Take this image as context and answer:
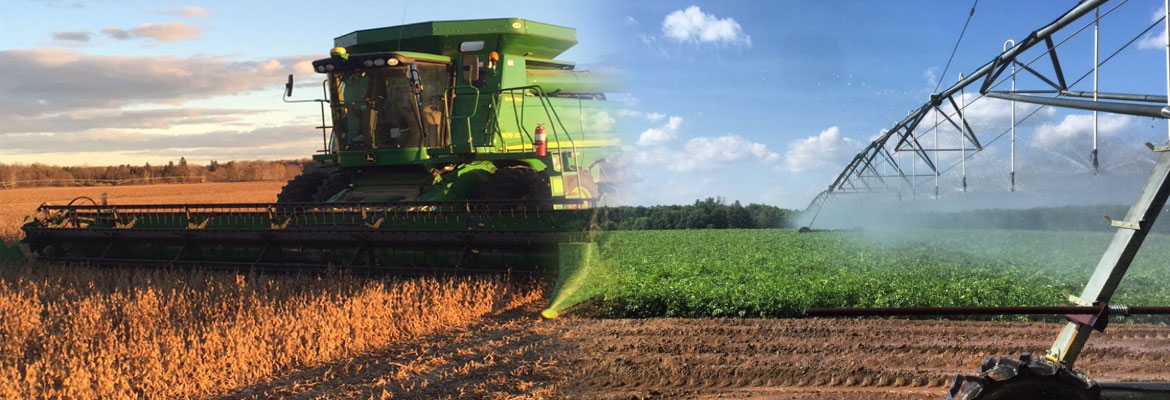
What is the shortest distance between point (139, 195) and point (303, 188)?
2611cm

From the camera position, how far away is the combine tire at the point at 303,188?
12.2 meters

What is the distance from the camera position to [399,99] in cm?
1065

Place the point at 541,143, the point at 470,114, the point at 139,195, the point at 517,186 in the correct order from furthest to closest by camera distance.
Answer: the point at 139,195 → the point at 470,114 → the point at 541,143 → the point at 517,186

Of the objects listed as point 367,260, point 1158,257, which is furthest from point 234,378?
point 1158,257

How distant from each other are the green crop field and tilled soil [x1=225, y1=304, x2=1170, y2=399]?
583mm

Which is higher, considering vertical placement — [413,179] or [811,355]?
[413,179]

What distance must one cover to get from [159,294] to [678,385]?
4.97 m

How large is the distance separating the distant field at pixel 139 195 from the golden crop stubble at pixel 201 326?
2043cm

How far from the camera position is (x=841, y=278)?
39.8ft

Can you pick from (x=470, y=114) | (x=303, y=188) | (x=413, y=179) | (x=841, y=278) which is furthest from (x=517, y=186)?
(x=841, y=278)

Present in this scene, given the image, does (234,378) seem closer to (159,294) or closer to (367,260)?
(159,294)

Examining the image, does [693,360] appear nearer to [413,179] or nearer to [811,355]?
[811,355]

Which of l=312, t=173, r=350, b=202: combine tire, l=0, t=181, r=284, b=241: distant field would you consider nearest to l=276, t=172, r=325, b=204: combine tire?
l=312, t=173, r=350, b=202: combine tire

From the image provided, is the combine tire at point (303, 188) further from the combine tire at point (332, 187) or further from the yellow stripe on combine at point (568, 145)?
the yellow stripe on combine at point (568, 145)
